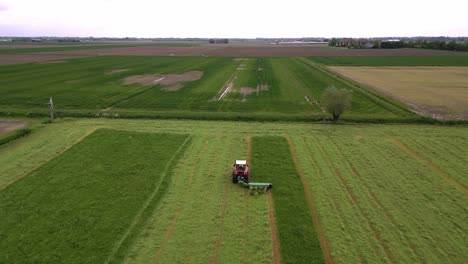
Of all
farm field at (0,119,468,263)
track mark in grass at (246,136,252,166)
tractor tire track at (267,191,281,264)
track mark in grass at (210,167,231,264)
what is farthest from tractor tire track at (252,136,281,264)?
track mark in grass at (246,136,252,166)

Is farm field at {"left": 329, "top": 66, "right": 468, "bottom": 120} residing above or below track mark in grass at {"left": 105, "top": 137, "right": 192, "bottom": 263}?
above

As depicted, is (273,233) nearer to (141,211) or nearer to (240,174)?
(240,174)

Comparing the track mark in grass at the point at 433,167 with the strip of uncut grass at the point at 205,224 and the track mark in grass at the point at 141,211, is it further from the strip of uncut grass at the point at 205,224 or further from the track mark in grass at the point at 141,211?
the track mark in grass at the point at 141,211

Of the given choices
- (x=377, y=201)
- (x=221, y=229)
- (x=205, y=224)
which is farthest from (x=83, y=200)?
(x=377, y=201)

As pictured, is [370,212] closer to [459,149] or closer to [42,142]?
[459,149]

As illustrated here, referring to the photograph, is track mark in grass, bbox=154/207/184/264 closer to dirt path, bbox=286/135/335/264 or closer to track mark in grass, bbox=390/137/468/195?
dirt path, bbox=286/135/335/264

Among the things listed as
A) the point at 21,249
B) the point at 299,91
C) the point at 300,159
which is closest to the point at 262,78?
the point at 299,91

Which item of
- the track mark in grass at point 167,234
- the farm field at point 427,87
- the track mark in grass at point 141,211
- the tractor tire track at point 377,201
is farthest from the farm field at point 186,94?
the track mark in grass at point 167,234
